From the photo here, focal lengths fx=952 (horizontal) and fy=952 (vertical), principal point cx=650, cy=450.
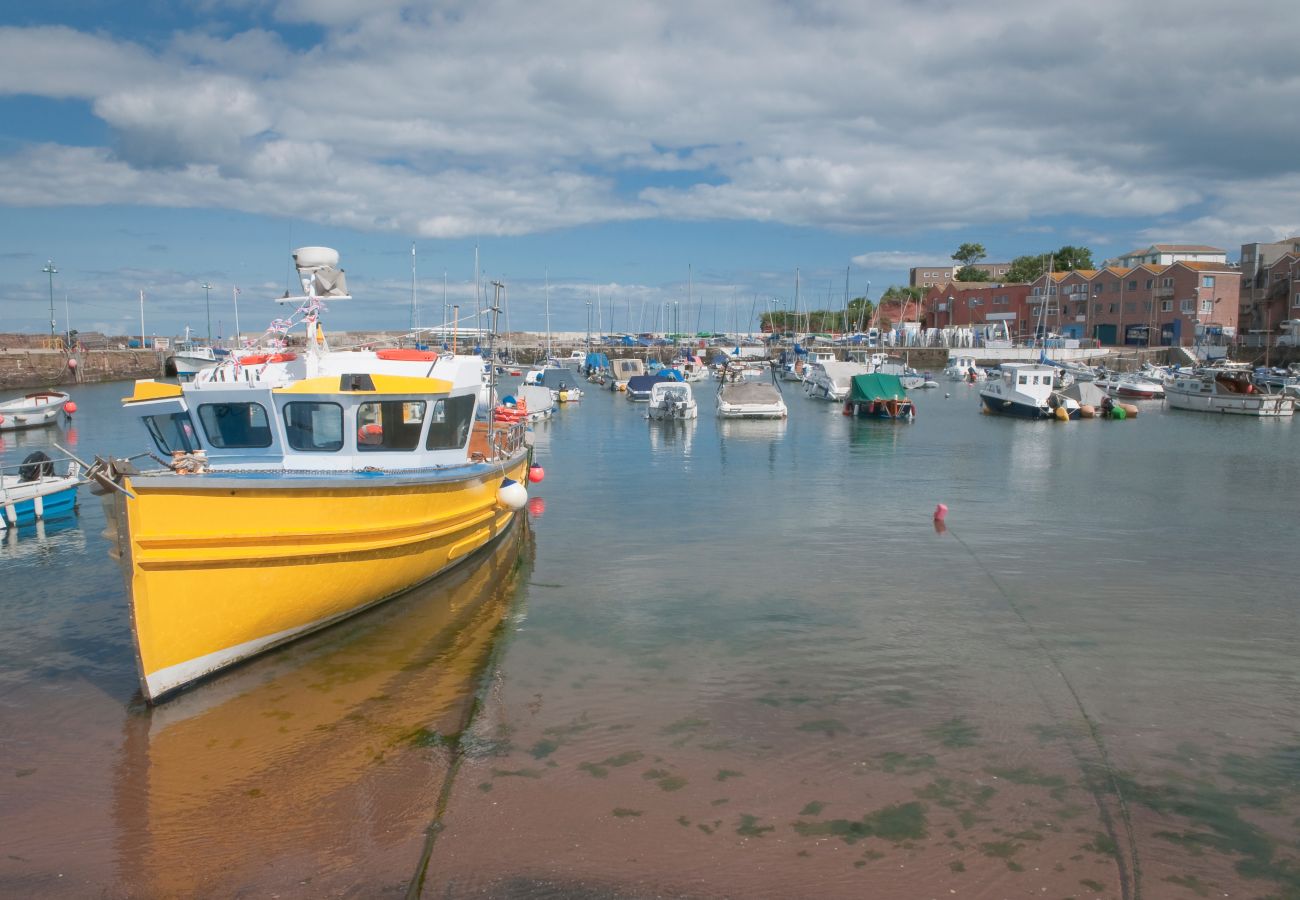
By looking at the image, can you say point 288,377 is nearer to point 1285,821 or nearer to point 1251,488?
point 1285,821

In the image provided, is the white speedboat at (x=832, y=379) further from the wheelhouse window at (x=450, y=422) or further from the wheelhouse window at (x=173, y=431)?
the wheelhouse window at (x=173, y=431)

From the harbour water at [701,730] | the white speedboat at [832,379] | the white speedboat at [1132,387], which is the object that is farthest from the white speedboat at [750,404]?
the white speedboat at [1132,387]

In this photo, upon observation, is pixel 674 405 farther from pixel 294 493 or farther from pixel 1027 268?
pixel 1027 268

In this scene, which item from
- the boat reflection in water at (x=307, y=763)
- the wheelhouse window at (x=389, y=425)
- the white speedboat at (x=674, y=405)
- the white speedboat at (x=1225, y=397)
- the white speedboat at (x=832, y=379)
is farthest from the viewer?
the white speedboat at (x=832, y=379)

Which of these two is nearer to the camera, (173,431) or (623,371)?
(173,431)

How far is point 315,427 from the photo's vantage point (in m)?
13.4

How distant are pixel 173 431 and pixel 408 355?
362 cm

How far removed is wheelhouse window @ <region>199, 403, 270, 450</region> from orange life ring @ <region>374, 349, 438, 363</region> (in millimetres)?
2320

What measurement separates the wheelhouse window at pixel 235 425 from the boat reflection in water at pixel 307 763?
2927 millimetres

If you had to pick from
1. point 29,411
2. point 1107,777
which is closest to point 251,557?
point 1107,777

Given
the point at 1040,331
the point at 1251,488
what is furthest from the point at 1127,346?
the point at 1251,488

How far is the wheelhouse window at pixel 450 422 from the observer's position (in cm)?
1448

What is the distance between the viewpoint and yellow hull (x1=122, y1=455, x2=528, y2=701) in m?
9.95

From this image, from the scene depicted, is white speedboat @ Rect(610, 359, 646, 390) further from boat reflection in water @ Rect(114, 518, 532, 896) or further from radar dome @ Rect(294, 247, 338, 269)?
boat reflection in water @ Rect(114, 518, 532, 896)
